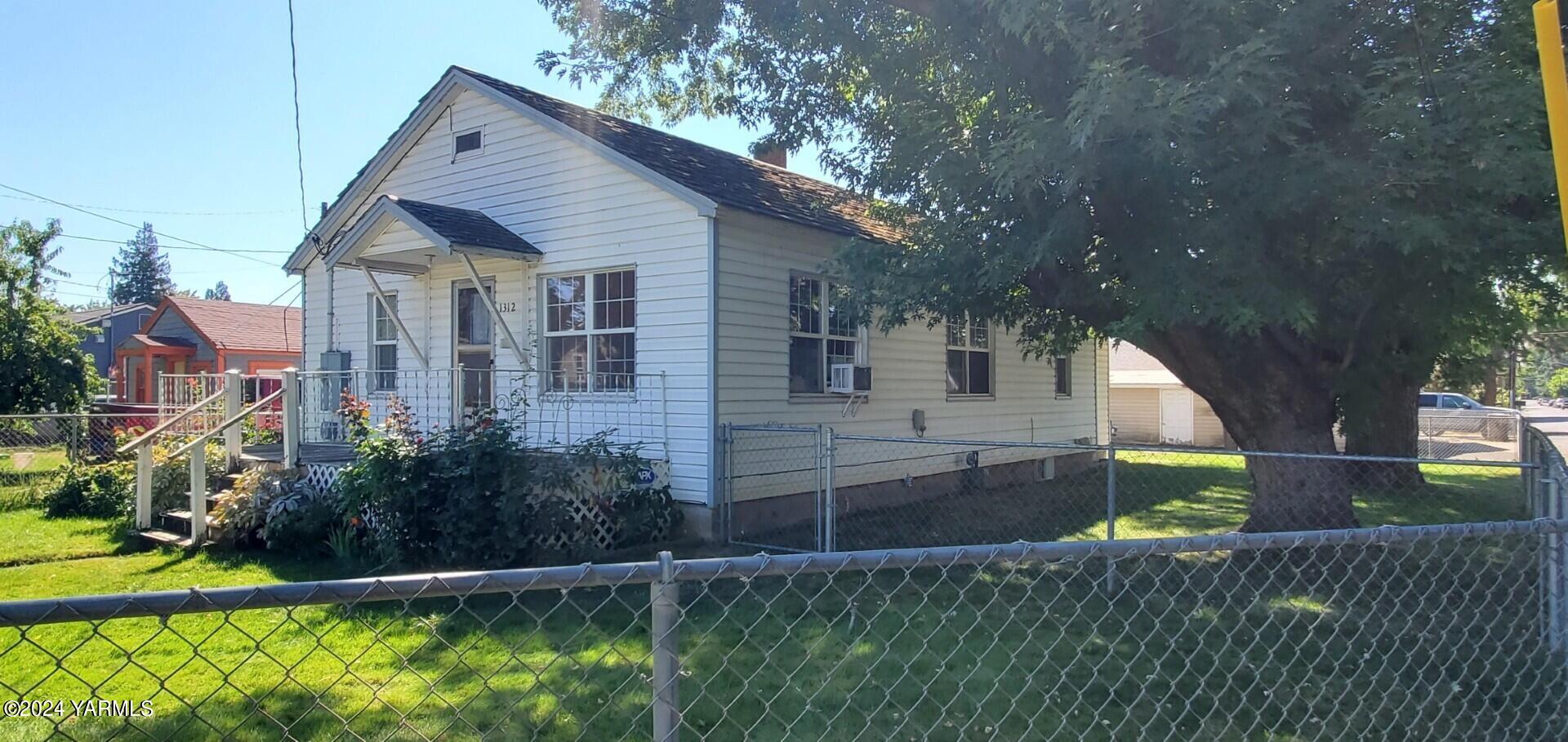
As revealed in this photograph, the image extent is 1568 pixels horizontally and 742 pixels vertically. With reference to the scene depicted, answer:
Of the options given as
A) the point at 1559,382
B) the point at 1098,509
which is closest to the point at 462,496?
the point at 1098,509

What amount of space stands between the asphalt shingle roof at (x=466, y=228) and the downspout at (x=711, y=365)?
2629 mm

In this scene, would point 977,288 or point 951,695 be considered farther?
point 977,288

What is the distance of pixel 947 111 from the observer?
9.05 meters

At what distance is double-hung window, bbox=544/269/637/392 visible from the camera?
10.9 m

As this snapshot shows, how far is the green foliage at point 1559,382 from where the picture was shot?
73438mm

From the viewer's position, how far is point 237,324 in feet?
105

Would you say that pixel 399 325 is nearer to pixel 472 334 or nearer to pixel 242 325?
pixel 472 334

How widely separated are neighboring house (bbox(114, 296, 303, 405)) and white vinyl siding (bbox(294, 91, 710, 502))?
1953 cm

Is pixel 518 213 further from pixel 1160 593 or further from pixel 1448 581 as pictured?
pixel 1448 581

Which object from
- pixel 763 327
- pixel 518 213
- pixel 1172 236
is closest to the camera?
pixel 1172 236

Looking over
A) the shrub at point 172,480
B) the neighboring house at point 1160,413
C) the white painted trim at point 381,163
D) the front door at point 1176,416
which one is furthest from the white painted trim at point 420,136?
the front door at point 1176,416

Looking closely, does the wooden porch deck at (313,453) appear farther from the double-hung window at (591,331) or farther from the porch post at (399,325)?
the double-hung window at (591,331)

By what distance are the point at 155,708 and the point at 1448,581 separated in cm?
967

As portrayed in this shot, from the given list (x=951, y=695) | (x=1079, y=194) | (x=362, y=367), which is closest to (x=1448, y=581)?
(x=1079, y=194)
